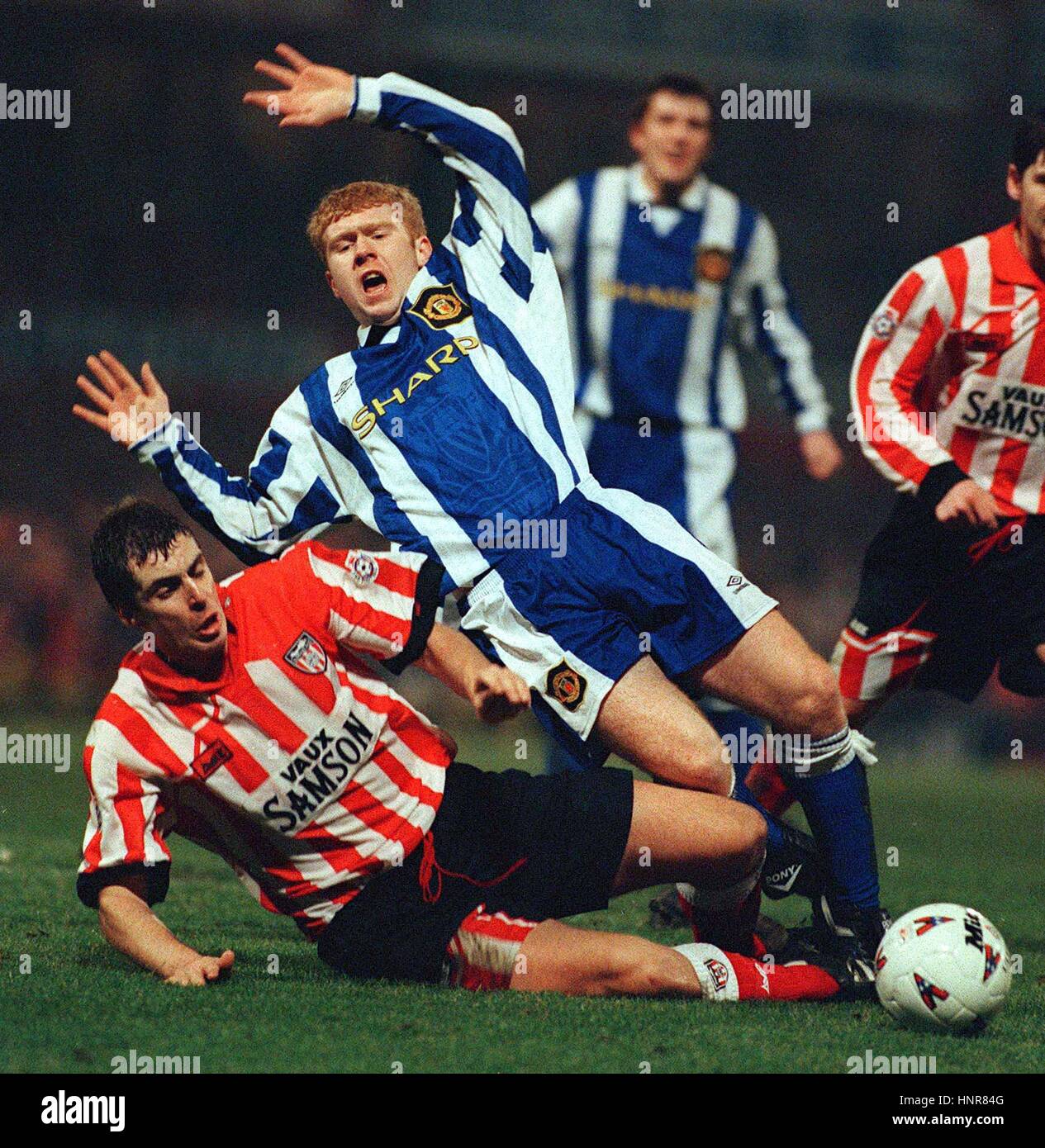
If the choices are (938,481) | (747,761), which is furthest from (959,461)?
(747,761)

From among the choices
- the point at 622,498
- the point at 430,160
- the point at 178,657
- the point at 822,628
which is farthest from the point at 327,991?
the point at 430,160

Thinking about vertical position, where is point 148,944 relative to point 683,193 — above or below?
below

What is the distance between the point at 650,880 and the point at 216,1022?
4.05 ft

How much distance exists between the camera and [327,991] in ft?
14.4

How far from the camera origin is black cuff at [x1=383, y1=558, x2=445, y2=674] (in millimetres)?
4559

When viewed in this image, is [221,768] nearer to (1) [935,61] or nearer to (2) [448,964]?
(2) [448,964]

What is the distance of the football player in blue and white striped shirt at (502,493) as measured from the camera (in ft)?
15.4

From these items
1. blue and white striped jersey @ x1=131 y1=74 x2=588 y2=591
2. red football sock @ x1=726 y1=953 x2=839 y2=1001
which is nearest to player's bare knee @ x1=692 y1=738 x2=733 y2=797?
red football sock @ x1=726 y1=953 x2=839 y2=1001

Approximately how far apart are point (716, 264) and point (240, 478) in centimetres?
322

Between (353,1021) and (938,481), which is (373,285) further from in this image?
(353,1021)

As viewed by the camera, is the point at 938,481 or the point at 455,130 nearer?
the point at 455,130

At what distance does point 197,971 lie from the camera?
4355mm

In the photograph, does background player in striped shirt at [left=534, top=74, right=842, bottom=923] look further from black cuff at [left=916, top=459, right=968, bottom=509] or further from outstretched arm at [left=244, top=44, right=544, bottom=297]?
outstretched arm at [left=244, top=44, right=544, bottom=297]

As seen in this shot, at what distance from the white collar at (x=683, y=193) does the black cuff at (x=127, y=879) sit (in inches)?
162
